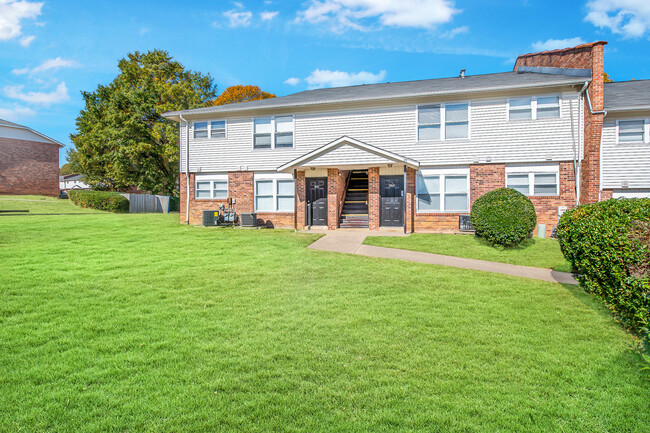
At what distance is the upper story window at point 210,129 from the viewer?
17906 mm

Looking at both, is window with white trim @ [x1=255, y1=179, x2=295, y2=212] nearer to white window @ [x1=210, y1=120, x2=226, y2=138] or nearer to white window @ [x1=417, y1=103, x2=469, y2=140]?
white window @ [x1=210, y1=120, x2=226, y2=138]

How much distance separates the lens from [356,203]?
57.4ft

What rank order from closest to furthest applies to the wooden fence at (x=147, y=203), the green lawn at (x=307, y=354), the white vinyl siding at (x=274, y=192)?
the green lawn at (x=307, y=354) < the white vinyl siding at (x=274, y=192) < the wooden fence at (x=147, y=203)

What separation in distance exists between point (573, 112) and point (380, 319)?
1391cm

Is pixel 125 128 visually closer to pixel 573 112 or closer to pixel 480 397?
pixel 573 112

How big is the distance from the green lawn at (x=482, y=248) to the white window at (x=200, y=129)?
1072 centimetres

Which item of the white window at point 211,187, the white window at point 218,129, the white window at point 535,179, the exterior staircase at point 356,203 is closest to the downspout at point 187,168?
the white window at point 211,187

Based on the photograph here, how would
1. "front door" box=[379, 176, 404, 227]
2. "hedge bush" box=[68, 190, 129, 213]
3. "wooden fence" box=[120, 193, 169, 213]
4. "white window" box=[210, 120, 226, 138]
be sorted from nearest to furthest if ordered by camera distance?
"front door" box=[379, 176, 404, 227], "white window" box=[210, 120, 226, 138], "hedge bush" box=[68, 190, 129, 213], "wooden fence" box=[120, 193, 169, 213]

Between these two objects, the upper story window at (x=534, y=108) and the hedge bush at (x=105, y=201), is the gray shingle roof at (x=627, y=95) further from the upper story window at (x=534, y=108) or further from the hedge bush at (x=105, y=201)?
the hedge bush at (x=105, y=201)

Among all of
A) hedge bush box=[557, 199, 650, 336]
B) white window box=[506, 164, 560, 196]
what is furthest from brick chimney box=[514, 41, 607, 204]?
hedge bush box=[557, 199, 650, 336]

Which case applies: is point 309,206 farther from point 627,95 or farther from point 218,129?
point 627,95

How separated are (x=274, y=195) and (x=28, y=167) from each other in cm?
3047

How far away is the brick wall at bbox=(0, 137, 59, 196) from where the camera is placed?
105ft

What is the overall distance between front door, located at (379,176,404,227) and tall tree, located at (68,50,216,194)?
2141cm
